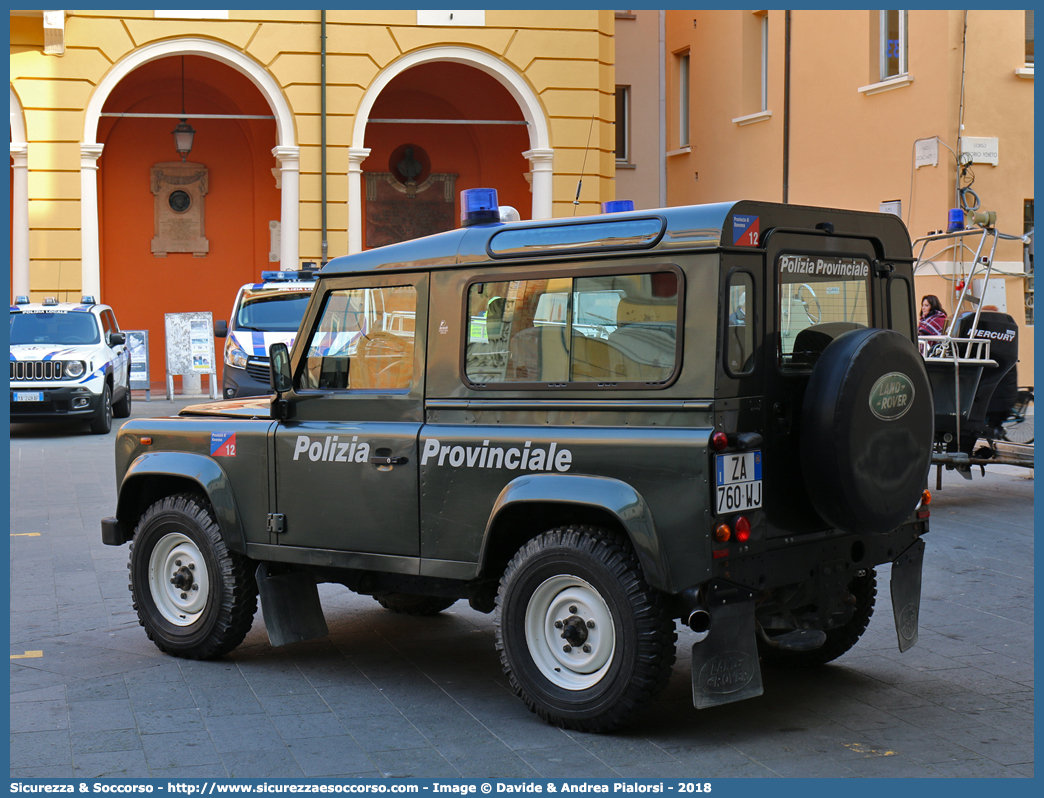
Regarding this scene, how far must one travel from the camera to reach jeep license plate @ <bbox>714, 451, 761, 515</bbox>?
174 inches

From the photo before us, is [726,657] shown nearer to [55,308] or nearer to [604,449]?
[604,449]

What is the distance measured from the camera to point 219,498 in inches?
233

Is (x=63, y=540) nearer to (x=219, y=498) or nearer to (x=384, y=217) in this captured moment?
(x=219, y=498)

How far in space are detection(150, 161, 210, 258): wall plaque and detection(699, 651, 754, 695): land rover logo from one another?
22.0 m

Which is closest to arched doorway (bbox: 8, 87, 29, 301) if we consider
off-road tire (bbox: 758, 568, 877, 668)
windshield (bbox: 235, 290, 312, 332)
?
windshield (bbox: 235, 290, 312, 332)

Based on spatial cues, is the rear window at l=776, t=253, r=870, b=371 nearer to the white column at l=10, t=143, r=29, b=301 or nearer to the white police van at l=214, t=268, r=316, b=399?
the white police van at l=214, t=268, r=316, b=399

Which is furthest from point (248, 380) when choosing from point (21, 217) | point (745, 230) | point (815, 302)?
point (745, 230)

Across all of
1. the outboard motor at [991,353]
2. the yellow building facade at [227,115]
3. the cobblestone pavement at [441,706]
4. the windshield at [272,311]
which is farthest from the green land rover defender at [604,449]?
the yellow building facade at [227,115]

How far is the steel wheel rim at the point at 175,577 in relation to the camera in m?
6.08

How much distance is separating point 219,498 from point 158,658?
89 centimetres

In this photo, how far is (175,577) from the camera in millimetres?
6148

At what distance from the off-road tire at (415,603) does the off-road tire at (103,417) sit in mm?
11434

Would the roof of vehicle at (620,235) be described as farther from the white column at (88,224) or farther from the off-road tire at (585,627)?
the white column at (88,224)

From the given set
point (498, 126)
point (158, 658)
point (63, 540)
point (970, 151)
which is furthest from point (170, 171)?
point (158, 658)
